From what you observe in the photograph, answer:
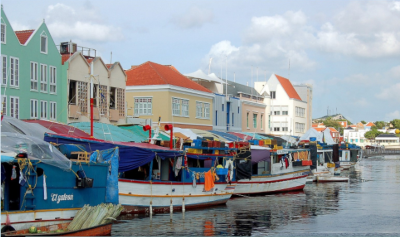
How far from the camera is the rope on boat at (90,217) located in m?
20.5

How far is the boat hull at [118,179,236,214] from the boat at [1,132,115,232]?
4.51 metres

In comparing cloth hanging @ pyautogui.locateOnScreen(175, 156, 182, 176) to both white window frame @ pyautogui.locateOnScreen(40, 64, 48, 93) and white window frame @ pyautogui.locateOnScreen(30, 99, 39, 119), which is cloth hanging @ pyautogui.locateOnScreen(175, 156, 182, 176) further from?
white window frame @ pyautogui.locateOnScreen(40, 64, 48, 93)

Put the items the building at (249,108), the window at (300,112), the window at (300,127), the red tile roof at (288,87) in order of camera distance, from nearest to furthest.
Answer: the building at (249,108)
the red tile roof at (288,87)
the window at (300,127)
the window at (300,112)

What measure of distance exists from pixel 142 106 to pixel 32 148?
104 feet

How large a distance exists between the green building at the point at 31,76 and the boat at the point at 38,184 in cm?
1396

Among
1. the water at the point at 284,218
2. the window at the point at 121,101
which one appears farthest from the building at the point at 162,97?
the water at the point at 284,218

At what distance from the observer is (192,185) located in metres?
30.2

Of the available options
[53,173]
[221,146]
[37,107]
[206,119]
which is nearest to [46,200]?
[53,173]

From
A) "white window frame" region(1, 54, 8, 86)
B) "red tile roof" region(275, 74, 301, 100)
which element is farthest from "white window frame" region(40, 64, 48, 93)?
"red tile roof" region(275, 74, 301, 100)

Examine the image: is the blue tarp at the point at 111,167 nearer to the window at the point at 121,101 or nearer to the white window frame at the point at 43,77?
the white window frame at the point at 43,77

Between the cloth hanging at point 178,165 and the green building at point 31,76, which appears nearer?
the cloth hanging at point 178,165

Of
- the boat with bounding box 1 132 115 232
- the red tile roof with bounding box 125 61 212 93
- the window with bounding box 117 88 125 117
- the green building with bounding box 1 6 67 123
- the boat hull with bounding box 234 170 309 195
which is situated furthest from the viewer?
the red tile roof with bounding box 125 61 212 93

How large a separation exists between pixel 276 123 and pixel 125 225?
62.8 m

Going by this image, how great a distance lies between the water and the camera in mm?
24094
